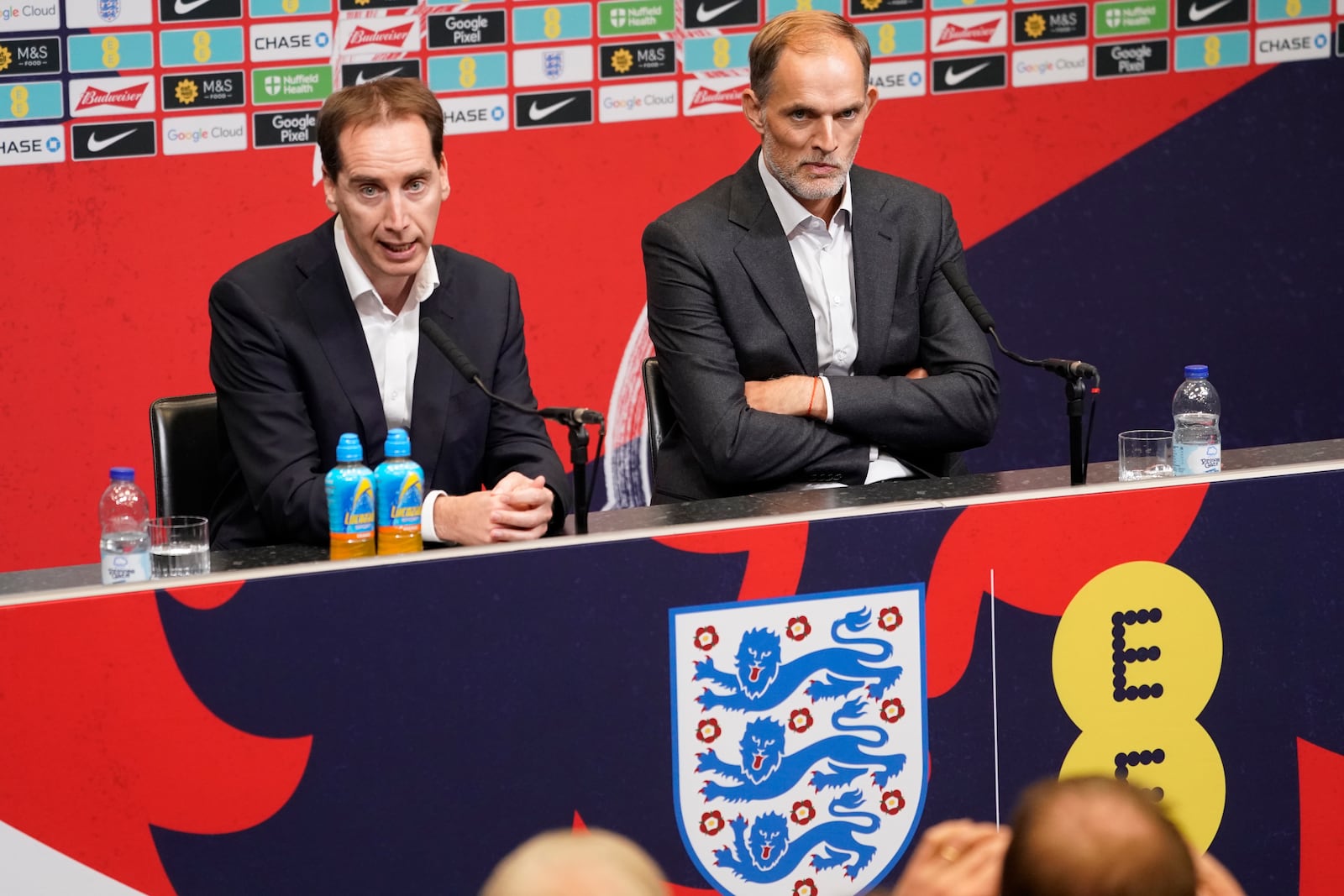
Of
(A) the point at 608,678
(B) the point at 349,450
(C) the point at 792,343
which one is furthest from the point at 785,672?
(C) the point at 792,343

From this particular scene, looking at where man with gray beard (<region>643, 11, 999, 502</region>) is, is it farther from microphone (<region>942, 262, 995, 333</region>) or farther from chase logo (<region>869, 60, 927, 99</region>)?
chase logo (<region>869, 60, 927, 99</region>)

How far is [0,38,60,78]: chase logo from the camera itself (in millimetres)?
4414

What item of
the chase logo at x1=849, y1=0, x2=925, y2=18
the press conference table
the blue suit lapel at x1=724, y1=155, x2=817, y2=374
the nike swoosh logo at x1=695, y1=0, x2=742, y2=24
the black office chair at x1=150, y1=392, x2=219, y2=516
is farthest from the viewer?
the chase logo at x1=849, y1=0, x2=925, y2=18

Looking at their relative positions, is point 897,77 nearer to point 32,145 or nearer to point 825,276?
point 825,276

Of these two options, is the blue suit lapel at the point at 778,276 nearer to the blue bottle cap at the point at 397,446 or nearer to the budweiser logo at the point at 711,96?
the blue bottle cap at the point at 397,446

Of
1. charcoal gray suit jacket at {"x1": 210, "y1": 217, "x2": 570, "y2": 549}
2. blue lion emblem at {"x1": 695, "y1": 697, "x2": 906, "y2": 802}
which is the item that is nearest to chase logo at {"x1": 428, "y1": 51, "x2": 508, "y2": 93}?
charcoal gray suit jacket at {"x1": 210, "y1": 217, "x2": 570, "y2": 549}

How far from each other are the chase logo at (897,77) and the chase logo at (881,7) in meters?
0.14

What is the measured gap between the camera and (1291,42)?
517cm

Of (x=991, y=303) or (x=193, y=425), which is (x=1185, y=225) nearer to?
(x=991, y=303)

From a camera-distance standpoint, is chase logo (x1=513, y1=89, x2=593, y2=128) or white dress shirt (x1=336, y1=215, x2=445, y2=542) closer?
white dress shirt (x1=336, y1=215, x2=445, y2=542)

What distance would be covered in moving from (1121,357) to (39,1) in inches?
127

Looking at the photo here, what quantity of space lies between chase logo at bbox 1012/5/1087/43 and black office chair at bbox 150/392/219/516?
9.24ft

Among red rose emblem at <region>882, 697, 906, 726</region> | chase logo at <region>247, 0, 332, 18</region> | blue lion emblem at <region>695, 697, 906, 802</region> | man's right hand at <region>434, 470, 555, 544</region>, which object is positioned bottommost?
blue lion emblem at <region>695, 697, 906, 802</region>

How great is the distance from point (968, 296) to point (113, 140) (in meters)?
2.54
